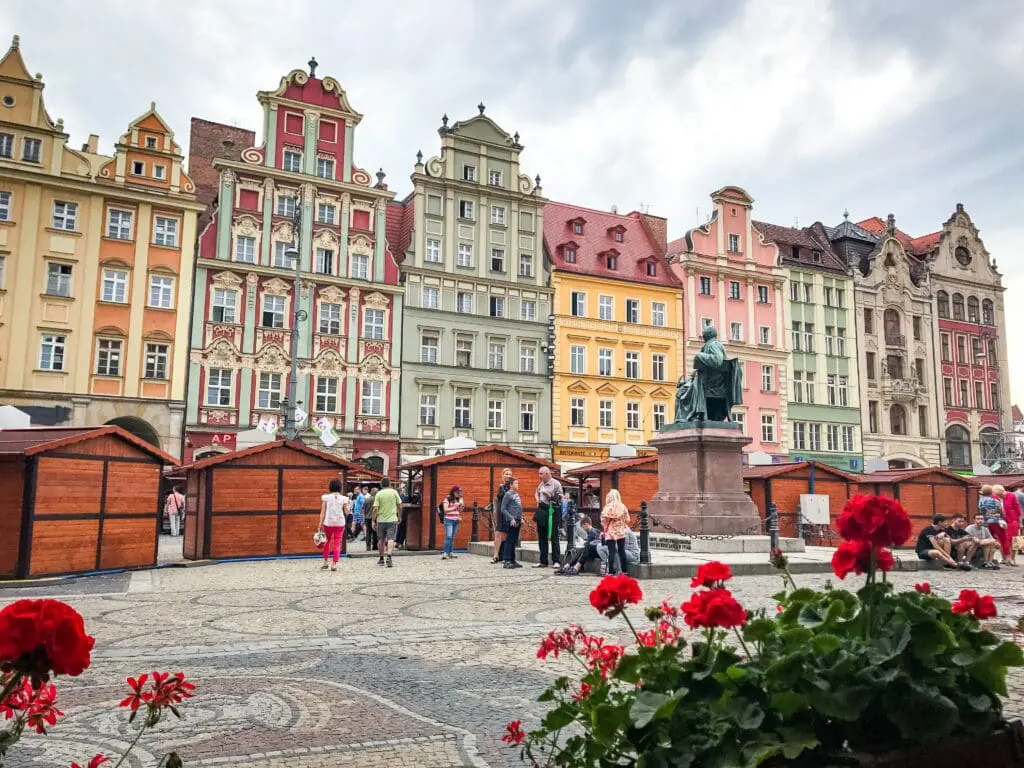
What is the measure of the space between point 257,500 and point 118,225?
62.7ft

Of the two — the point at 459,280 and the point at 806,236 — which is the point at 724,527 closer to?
the point at 459,280

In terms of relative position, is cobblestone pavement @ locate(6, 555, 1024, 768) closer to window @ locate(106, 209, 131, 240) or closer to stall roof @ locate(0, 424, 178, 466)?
stall roof @ locate(0, 424, 178, 466)

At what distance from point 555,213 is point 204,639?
3767cm

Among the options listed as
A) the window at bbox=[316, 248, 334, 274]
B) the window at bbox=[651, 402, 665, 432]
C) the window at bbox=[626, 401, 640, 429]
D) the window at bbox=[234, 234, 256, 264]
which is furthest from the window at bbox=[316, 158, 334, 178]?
the window at bbox=[651, 402, 665, 432]

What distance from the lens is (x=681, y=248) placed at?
44625mm

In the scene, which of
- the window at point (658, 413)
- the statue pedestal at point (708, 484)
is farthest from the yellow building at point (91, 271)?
the window at point (658, 413)

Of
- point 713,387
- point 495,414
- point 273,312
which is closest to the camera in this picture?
point 713,387

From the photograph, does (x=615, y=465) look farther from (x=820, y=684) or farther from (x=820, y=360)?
(x=820, y=360)

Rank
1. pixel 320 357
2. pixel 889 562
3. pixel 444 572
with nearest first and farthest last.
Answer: pixel 889 562
pixel 444 572
pixel 320 357

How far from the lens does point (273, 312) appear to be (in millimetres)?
33625

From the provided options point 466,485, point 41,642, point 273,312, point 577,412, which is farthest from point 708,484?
point 577,412

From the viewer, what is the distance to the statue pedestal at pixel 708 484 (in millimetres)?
16750

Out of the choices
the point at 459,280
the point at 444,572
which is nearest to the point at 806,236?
the point at 459,280

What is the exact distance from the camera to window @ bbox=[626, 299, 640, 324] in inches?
1635
